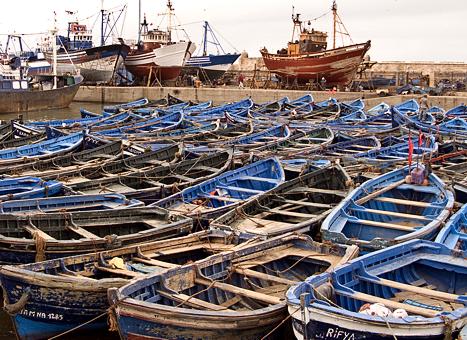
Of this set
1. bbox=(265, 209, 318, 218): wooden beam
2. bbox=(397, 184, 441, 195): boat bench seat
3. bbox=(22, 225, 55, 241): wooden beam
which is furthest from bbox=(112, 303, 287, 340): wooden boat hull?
bbox=(397, 184, 441, 195): boat bench seat

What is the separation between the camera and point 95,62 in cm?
6950

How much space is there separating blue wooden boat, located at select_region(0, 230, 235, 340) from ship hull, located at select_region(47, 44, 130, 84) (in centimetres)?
5924

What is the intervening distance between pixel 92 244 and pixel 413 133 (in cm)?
1636

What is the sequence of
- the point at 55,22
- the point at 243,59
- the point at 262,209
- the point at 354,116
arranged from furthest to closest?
the point at 243,59, the point at 55,22, the point at 354,116, the point at 262,209

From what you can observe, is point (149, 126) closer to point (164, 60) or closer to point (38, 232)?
point (38, 232)

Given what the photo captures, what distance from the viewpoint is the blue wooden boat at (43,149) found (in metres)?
20.3

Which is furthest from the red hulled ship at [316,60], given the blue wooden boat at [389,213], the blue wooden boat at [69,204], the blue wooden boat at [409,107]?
the blue wooden boat at [69,204]

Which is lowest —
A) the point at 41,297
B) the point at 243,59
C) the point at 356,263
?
the point at 41,297

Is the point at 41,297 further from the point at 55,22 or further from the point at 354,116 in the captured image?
the point at 55,22

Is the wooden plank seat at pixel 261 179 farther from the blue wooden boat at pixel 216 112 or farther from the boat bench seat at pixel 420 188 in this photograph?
the blue wooden boat at pixel 216 112

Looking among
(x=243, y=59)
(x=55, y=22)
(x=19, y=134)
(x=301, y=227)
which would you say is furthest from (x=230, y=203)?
(x=243, y=59)

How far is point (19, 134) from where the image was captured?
89.8 feet

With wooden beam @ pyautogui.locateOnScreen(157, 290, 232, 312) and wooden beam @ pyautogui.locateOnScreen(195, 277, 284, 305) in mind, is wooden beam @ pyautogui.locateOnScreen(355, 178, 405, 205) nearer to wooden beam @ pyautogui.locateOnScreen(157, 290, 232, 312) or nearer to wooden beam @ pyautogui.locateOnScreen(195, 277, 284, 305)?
wooden beam @ pyautogui.locateOnScreen(195, 277, 284, 305)

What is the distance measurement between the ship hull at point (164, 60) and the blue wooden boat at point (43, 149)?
4290 cm
